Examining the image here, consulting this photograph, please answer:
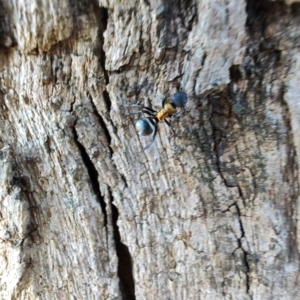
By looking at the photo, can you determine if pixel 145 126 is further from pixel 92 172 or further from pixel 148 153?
pixel 92 172

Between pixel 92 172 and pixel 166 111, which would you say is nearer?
pixel 166 111

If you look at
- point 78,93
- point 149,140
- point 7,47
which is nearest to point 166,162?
point 149,140

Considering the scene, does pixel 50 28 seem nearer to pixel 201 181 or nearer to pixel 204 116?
pixel 204 116

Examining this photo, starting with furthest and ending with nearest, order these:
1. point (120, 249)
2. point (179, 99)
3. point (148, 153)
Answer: point (120, 249)
point (148, 153)
point (179, 99)

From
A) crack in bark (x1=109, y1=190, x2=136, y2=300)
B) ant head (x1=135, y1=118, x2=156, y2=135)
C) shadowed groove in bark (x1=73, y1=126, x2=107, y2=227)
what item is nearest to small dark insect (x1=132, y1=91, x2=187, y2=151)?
ant head (x1=135, y1=118, x2=156, y2=135)

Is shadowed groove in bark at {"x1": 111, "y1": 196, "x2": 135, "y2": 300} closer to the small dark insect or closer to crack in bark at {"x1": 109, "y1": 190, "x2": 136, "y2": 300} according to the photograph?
crack in bark at {"x1": 109, "y1": 190, "x2": 136, "y2": 300}

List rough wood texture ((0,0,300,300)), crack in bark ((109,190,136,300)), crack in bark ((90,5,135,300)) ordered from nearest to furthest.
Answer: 1. rough wood texture ((0,0,300,300))
2. crack in bark ((90,5,135,300))
3. crack in bark ((109,190,136,300))

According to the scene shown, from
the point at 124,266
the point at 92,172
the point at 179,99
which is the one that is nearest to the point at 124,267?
the point at 124,266
